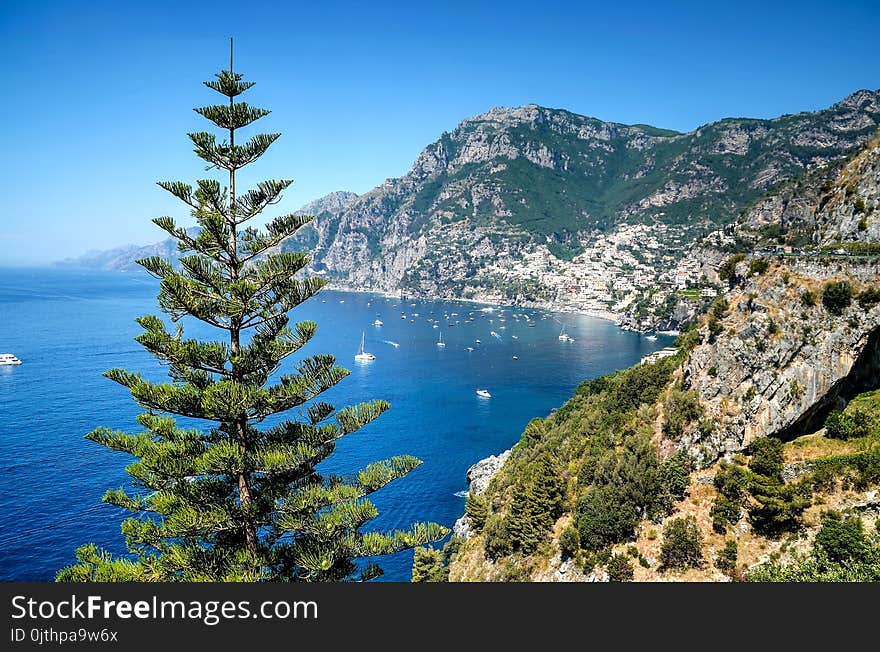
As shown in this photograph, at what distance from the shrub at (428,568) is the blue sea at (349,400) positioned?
3457 millimetres

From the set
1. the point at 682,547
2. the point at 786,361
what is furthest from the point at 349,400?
the point at 786,361

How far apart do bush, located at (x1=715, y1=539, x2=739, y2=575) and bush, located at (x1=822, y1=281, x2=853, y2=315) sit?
431 inches

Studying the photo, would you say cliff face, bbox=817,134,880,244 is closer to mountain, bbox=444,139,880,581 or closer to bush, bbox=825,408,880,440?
mountain, bbox=444,139,880,581

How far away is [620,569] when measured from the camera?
17.7 metres

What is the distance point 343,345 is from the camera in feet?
290

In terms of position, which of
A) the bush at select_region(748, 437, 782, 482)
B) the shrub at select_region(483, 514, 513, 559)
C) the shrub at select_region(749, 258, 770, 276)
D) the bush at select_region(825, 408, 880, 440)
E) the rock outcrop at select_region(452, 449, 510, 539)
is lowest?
the rock outcrop at select_region(452, 449, 510, 539)

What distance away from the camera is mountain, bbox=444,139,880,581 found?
16.4m

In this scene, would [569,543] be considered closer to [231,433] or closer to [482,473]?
[231,433]

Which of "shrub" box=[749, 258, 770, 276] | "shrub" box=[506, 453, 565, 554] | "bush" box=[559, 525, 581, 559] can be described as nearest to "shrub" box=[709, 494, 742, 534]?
"bush" box=[559, 525, 581, 559]

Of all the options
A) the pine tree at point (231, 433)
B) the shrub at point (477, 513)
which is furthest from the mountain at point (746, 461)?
the pine tree at point (231, 433)

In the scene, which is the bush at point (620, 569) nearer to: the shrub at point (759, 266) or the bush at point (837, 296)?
the bush at point (837, 296)

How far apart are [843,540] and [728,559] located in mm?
3758

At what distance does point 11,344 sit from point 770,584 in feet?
304

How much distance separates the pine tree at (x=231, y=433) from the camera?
784 centimetres
